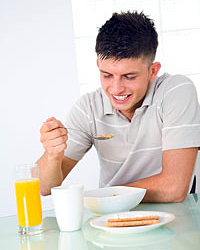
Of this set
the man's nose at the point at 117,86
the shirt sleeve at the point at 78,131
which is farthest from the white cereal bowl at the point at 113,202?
the shirt sleeve at the point at 78,131

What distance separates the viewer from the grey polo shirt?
5.09 ft

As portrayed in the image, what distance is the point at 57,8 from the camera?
3975 mm

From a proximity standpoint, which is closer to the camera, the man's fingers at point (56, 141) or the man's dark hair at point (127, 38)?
the man's fingers at point (56, 141)

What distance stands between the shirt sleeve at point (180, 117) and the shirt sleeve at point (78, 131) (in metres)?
0.35

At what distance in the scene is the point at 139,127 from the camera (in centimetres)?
167

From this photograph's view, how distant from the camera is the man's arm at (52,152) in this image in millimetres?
1341

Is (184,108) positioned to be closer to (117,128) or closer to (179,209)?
(117,128)

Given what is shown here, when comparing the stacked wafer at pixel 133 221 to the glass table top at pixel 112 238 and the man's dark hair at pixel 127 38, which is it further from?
the man's dark hair at pixel 127 38

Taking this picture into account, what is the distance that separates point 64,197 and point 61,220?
0.06 m

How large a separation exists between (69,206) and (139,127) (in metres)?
0.72

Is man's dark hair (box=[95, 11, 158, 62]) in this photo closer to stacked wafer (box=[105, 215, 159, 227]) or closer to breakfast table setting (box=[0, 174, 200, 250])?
breakfast table setting (box=[0, 174, 200, 250])

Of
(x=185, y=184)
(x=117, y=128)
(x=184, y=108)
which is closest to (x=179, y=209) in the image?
(x=185, y=184)

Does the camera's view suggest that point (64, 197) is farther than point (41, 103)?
No

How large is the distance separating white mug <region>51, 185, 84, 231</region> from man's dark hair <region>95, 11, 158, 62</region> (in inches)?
26.2
